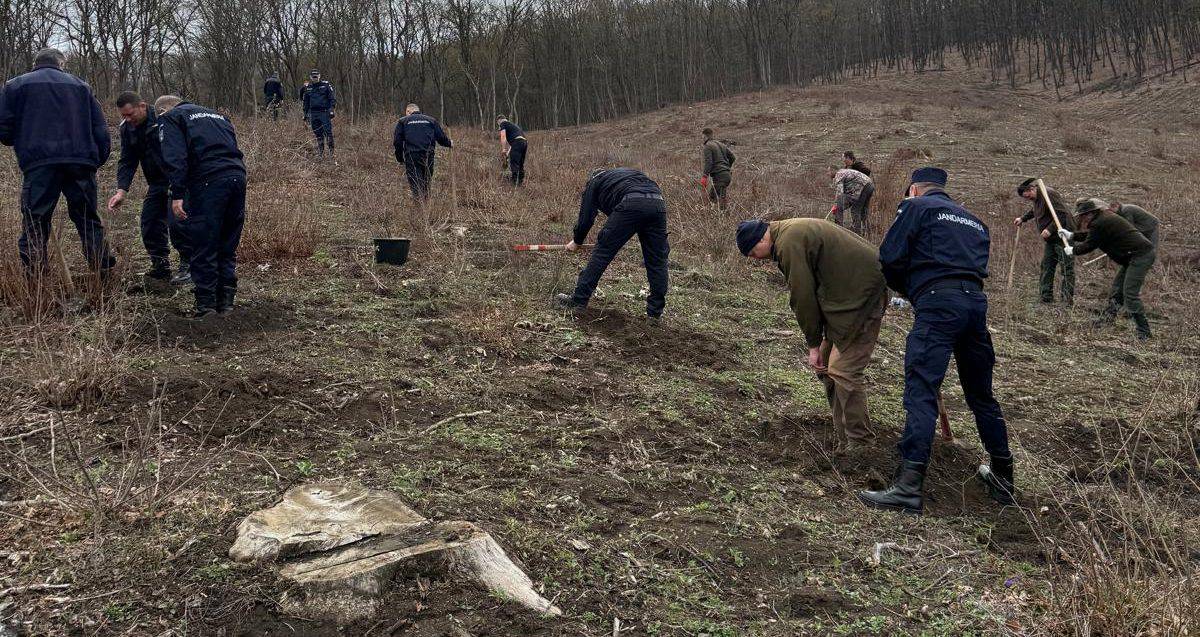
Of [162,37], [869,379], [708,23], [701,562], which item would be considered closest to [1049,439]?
[869,379]

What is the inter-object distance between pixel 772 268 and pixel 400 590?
8.20 m

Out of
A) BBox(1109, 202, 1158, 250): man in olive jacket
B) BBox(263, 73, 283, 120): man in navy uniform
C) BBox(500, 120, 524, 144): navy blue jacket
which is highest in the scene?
BBox(263, 73, 283, 120): man in navy uniform

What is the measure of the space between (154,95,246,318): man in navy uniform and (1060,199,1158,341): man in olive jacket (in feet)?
26.5

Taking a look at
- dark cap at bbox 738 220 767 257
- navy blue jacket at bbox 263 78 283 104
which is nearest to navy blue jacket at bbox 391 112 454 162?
dark cap at bbox 738 220 767 257

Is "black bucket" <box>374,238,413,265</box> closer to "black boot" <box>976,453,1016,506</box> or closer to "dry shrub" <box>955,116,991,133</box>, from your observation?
"black boot" <box>976,453,1016,506</box>

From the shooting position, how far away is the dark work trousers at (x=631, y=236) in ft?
20.3

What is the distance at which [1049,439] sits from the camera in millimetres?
5020

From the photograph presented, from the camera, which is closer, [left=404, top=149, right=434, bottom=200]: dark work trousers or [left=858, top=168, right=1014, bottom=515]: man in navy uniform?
[left=858, top=168, right=1014, bottom=515]: man in navy uniform

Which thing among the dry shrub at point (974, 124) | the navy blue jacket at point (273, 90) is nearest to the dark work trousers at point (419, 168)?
the navy blue jacket at point (273, 90)

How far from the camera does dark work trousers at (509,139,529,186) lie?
508 inches

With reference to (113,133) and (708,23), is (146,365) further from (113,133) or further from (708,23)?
(708,23)

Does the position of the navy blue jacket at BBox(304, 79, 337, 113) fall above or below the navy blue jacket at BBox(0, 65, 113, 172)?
above

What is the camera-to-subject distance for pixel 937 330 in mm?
3789

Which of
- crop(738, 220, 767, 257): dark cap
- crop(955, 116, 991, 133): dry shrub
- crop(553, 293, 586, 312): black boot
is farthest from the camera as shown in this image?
crop(955, 116, 991, 133): dry shrub
